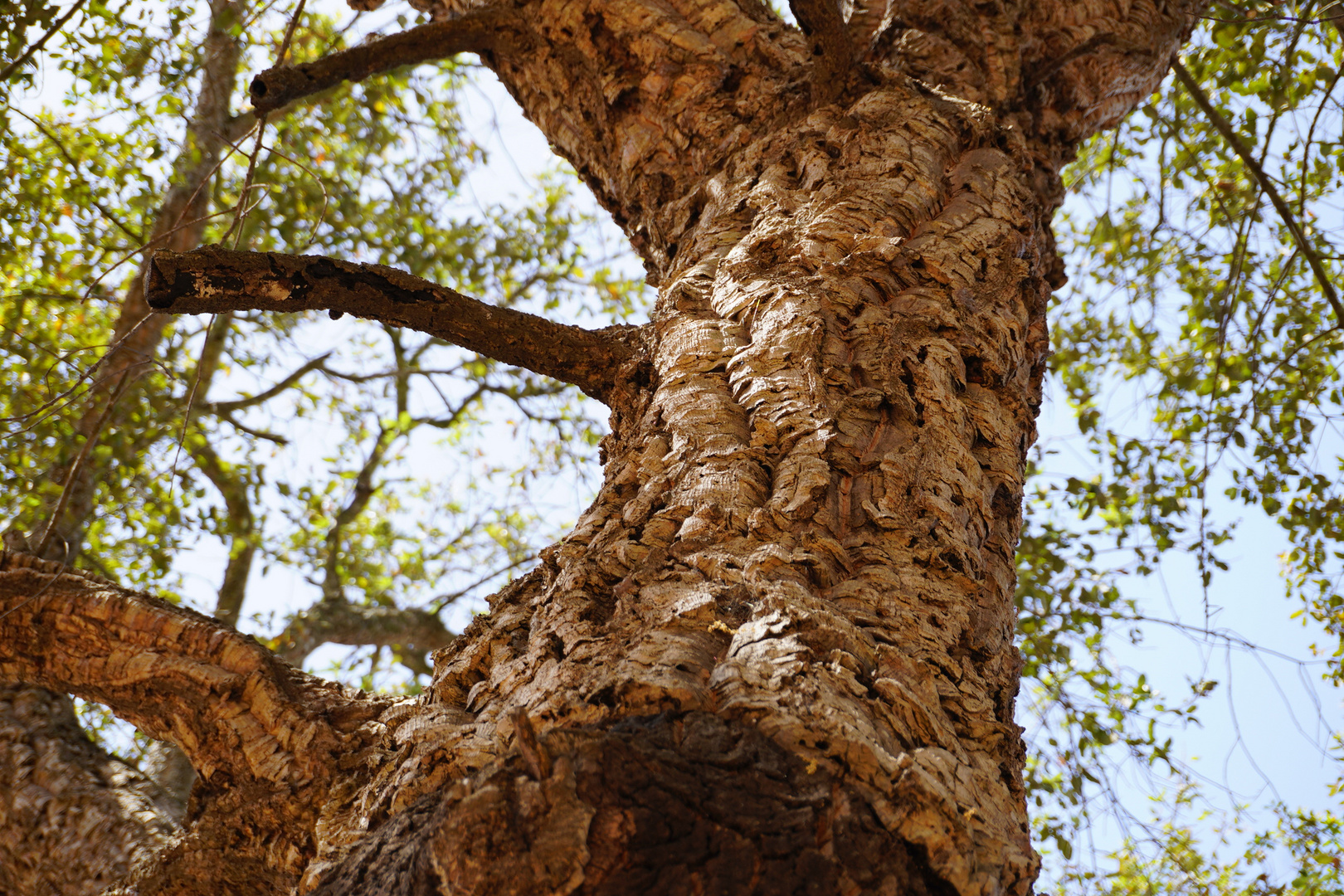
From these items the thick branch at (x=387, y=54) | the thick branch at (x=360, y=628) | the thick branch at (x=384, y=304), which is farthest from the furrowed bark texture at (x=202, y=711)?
the thick branch at (x=360, y=628)

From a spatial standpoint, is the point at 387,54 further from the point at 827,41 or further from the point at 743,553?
the point at 743,553

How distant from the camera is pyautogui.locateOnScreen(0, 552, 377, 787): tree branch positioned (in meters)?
1.69

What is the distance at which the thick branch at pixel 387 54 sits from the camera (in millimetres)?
2123

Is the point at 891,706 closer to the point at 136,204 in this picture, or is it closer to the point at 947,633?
the point at 947,633

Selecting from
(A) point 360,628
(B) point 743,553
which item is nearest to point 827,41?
(B) point 743,553

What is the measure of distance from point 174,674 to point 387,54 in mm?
1757

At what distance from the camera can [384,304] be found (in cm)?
176

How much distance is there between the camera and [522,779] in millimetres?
972

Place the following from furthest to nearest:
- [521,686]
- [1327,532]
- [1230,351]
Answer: [1230,351] < [1327,532] < [521,686]

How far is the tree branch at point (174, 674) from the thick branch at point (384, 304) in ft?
2.27

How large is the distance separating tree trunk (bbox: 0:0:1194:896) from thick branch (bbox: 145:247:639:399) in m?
0.01

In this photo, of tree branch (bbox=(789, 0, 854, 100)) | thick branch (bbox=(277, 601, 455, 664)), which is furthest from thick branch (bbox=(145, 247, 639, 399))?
thick branch (bbox=(277, 601, 455, 664))

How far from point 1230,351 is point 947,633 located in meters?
4.13

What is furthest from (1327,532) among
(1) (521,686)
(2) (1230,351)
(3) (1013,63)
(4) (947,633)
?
(1) (521,686)
